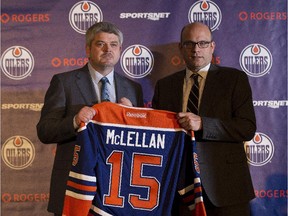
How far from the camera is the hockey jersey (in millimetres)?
2016

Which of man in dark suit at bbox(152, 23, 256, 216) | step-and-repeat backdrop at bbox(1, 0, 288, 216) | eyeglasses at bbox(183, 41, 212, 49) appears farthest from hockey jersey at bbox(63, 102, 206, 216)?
step-and-repeat backdrop at bbox(1, 0, 288, 216)

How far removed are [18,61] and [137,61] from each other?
816 mm

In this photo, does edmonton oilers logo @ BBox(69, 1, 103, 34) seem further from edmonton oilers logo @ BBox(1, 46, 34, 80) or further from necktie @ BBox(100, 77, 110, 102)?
necktie @ BBox(100, 77, 110, 102)

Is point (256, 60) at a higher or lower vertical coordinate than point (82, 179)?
higher

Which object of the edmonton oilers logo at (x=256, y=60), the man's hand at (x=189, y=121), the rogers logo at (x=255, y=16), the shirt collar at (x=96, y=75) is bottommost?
the man's hand at (x=189, y=121)

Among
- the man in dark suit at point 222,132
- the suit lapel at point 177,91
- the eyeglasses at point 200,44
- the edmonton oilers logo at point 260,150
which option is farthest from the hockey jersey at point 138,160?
the edmonton oilers logo at point 260,150

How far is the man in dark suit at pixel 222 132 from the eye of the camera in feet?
6.91

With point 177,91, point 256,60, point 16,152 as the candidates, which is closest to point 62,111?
point 177,91

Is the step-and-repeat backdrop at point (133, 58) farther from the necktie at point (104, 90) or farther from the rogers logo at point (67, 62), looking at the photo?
the necktie at point (104, 90)

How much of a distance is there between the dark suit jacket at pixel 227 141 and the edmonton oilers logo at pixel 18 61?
127 cm

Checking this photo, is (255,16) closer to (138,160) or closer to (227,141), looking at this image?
(227,141)

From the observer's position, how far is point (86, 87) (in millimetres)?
2254

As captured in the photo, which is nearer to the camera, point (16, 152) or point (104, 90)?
point (104, 90)

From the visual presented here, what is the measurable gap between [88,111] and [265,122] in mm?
1382
